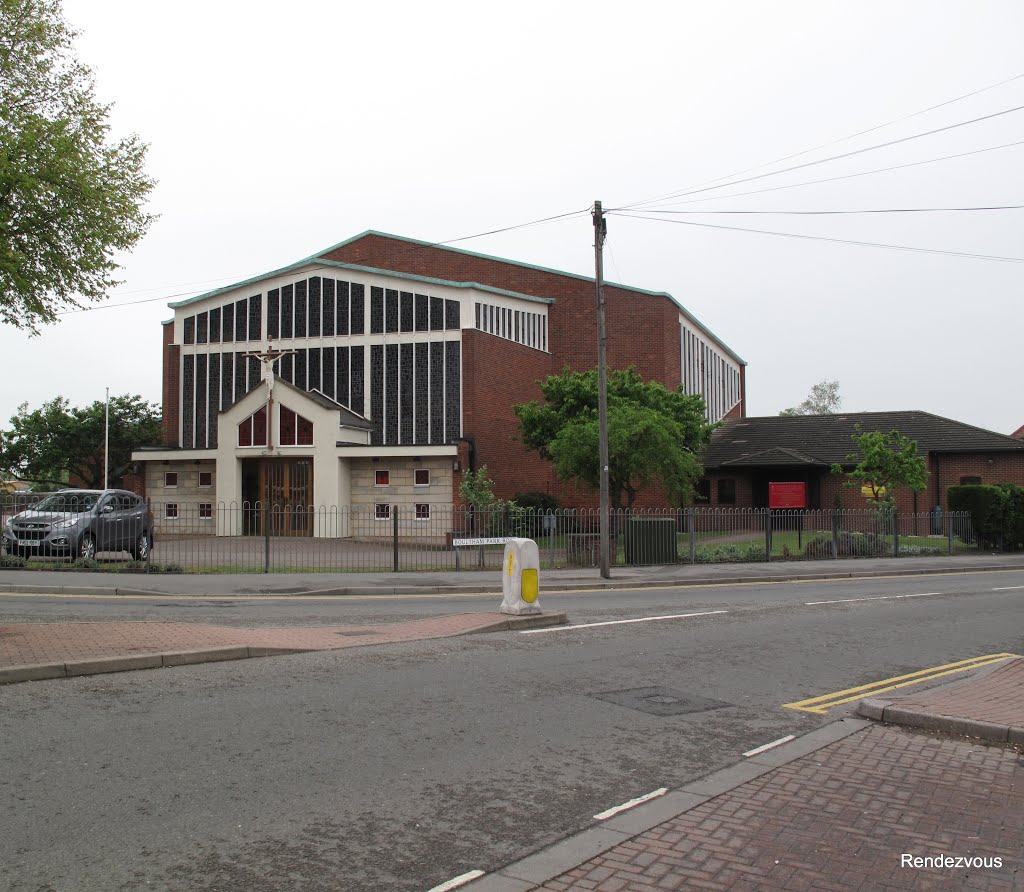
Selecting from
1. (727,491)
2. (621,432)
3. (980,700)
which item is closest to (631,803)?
(980,700)

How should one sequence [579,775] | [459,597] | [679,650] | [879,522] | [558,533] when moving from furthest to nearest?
[879,522], [558,533], [459,597], [679,650], [579,775]

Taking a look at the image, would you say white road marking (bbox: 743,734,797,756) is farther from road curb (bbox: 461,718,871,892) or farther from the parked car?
the parked car

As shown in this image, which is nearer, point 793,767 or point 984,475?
point 793,767

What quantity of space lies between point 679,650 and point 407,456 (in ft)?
84.8

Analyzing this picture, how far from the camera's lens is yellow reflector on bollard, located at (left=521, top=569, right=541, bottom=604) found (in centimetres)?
1257

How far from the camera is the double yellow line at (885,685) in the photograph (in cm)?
801

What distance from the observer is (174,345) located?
133ft

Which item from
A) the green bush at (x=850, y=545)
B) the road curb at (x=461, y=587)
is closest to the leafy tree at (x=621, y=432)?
the green bush at (x=850, y=545)

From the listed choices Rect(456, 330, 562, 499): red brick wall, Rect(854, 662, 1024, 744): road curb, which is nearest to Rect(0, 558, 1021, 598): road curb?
Rect(854, 662, 1024, 744): road curb

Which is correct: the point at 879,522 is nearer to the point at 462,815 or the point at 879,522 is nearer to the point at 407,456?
the point at 407,456

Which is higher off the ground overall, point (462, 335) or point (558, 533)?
point (462, 335)

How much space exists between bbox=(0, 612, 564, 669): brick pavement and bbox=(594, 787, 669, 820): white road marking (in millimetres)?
5265

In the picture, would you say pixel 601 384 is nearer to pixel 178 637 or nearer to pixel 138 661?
pixel 178 637

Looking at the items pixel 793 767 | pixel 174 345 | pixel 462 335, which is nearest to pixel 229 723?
pixel 793 767
